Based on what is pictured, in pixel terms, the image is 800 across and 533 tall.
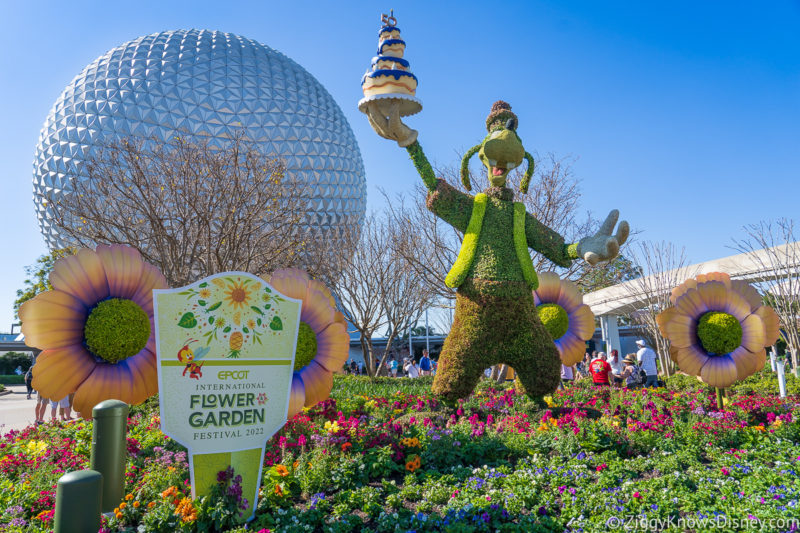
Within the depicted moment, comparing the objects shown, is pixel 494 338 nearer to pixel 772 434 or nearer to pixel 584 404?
pixel 584 404

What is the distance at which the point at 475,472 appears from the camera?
4070 mm

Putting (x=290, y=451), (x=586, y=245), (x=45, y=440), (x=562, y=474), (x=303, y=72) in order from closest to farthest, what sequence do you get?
(x=562, y=474), (x=290, y=451), (x=586, y=245), (x=45, y=440), (x=303, y=72)

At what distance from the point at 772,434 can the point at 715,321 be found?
69.4 inches

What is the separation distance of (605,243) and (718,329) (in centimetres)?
231

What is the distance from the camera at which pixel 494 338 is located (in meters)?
5.47

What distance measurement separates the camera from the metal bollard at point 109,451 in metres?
3.78

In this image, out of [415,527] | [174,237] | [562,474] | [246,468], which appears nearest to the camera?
[415,527]

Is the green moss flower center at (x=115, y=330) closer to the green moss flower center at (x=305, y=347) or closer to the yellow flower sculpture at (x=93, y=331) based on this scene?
the yellow flower sculpture at (x=93, y=331)

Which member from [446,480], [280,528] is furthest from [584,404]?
[280,528]

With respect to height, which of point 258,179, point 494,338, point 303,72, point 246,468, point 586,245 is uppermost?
point 303,72

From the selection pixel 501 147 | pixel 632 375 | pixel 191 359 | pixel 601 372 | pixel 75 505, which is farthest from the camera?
pixel 632 375
